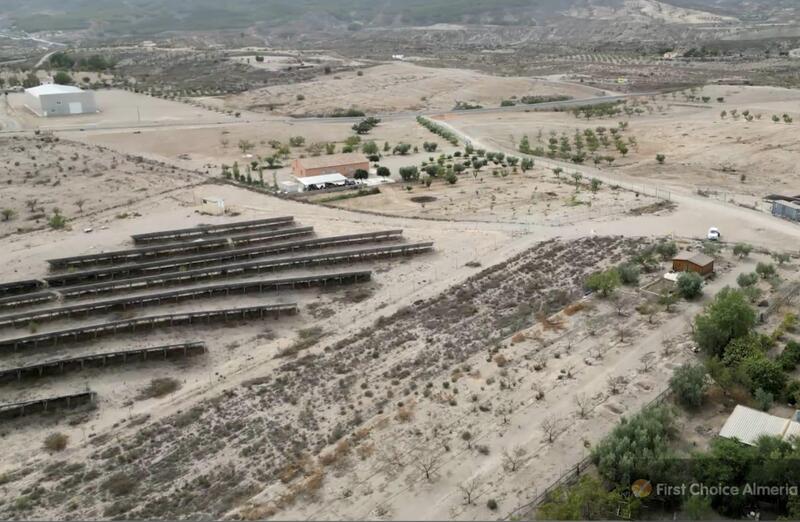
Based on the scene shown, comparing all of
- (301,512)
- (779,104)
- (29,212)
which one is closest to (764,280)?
(301,512)

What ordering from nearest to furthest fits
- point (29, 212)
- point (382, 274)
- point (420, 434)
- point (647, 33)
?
point (420, 434) → point (382, 274) → point (29, 212) → point (647, 33)

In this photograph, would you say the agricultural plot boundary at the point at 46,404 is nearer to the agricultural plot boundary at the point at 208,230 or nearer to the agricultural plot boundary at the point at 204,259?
the agricultural plot boundary at the point at 204,259

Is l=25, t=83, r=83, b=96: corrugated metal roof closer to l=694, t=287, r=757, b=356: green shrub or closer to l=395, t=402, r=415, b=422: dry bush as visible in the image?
l=395, t=402, r=415, b=422: dry bush

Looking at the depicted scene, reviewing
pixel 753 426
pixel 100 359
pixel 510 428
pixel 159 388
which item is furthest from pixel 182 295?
pixel 753 426

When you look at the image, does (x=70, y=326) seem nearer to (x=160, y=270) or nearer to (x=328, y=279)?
(x=160, y=270)

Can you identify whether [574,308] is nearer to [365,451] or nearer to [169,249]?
[365,451]

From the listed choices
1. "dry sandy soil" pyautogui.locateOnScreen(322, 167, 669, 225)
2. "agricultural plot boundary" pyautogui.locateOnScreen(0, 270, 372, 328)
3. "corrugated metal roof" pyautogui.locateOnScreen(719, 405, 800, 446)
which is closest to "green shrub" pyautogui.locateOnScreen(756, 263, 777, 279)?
"dry sandy soil" pyautogui.locateOnScreen(322, 167, 669, 225)
